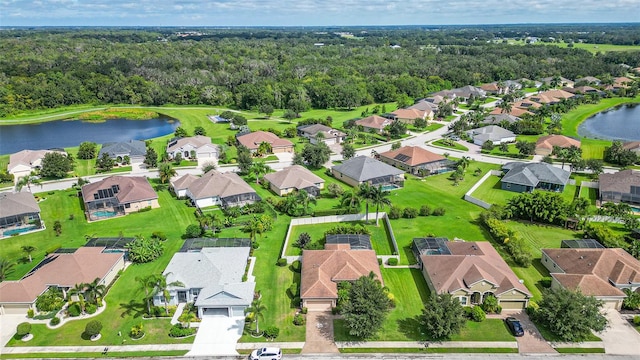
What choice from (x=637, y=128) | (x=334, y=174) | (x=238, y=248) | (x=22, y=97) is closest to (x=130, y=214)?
(x=238, y=248)

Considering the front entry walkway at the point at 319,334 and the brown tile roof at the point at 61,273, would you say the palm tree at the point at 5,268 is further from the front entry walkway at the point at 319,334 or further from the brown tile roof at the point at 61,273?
the front entry walkway at the point at 319,334

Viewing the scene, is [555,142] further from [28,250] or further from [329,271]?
[28,250]

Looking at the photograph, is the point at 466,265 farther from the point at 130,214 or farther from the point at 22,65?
the point at 22,65

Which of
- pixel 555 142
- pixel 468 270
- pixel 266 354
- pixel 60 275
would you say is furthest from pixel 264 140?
pixel 266 354

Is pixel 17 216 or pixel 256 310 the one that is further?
pixel 17 216

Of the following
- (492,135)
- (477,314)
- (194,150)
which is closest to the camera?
(477,314)

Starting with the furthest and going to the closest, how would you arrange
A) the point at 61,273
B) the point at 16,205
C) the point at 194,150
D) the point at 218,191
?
the point at 194,150 → the point at 218,191 → the point at 16,205 → the point at 61,273

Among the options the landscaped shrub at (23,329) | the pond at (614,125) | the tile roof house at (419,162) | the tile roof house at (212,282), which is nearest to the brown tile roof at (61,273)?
the landscaped shrub at (23,329)
